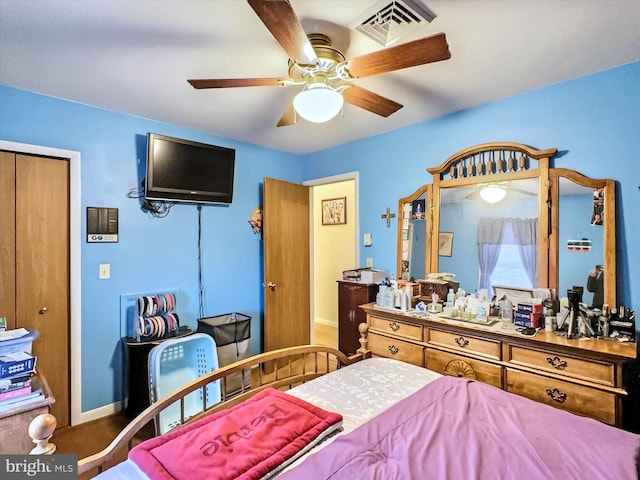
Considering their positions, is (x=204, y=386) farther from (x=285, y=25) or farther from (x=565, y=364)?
(x=565, y=364)

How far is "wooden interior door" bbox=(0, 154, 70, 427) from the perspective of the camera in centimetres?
232

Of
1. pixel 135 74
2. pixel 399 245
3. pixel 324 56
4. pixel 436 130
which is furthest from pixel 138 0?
pixel 399 245

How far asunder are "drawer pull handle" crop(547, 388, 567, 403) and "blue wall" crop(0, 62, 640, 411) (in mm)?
721

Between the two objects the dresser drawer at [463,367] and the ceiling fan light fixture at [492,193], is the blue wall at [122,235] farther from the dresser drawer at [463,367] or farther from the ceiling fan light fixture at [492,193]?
the ceiling fan light fixture at [492,193]

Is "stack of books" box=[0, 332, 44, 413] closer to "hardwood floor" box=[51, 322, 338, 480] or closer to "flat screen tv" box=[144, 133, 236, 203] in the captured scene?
"hardwood floor" box=[51, 322, 338, 480]

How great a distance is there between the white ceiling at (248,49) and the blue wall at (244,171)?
0.50ft

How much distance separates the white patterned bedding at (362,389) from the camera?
1410 mm

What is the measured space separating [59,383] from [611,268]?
12.6 ft

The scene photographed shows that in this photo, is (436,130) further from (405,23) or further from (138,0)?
(138,0)

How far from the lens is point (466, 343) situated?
2189 millimetres

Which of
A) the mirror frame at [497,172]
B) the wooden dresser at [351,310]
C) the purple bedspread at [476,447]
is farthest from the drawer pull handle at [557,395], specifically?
the wooden dresser at [351,310]

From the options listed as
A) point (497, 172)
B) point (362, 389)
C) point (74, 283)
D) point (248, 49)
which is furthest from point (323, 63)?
point (74, 283)

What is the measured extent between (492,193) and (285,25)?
1.95 m

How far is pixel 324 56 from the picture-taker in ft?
5.80
